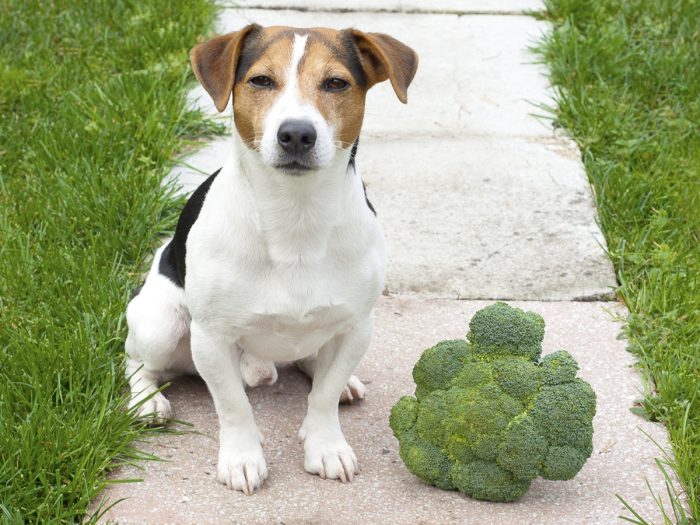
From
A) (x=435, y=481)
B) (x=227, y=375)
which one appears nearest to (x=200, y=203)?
(x=227, y=375)

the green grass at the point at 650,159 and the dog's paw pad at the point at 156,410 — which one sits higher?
the green grass at the point at 650,159

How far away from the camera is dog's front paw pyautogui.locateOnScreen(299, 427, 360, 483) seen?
3.80m

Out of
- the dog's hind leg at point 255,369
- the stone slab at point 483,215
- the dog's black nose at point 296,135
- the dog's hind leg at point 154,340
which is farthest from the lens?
the stone slab at point 483,215

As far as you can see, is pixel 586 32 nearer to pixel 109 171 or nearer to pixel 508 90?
pixel 508 90

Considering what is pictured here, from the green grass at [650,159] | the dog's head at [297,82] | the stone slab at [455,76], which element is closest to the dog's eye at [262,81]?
the dog's head at [297,82]

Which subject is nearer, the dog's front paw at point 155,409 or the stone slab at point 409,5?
the dog's front paw at point 155,409

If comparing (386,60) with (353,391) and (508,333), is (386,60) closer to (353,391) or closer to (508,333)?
(508,333)

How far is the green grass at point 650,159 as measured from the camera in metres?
4.29

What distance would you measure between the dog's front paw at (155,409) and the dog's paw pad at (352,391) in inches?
27.4

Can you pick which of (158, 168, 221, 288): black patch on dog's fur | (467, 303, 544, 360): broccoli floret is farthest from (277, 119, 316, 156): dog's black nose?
(467, 303, 544, 360): broccoli floret

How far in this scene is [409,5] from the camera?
7652 millimetres

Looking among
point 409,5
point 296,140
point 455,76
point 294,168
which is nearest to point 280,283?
point 294,168

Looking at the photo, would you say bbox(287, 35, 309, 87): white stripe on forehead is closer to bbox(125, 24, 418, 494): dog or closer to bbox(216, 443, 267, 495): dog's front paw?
bbox(125, 24, 418, 494): dog

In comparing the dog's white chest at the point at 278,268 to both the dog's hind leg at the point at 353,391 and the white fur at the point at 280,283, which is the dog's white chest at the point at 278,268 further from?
the dog's hind leg at the point at 353,391
